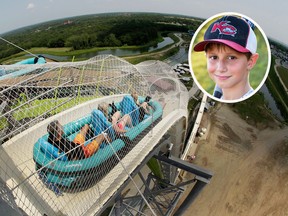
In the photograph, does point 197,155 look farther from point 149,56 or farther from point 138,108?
point 149,56

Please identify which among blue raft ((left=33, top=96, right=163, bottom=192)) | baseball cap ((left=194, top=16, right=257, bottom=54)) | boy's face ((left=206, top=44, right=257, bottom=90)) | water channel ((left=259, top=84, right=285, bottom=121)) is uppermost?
baseball cap ((left=194, top=16, right=257, bottom=54))

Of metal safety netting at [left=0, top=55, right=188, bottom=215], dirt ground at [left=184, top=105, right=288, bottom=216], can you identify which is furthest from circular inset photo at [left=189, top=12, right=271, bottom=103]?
dirt ground at [left=184, top=105, right=288, bottom=216]

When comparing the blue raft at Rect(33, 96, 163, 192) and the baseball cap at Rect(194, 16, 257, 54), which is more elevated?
the baseball cap at Rect(194, 16, 257, 54)

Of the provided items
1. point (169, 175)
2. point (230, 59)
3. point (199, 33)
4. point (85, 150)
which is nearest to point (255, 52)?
point (230, 59)

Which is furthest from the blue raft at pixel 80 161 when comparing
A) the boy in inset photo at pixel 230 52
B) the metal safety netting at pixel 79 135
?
the boy in inset photo at pixel 230 52

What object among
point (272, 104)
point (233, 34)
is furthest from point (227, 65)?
point (272, 104)

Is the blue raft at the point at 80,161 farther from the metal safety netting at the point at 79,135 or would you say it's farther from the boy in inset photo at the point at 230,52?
the boy in inset photo at the point at 230,52

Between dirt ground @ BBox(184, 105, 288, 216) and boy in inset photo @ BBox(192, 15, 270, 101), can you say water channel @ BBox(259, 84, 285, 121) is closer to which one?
dirt ground @ BBox(184, 105, 288, 216)
